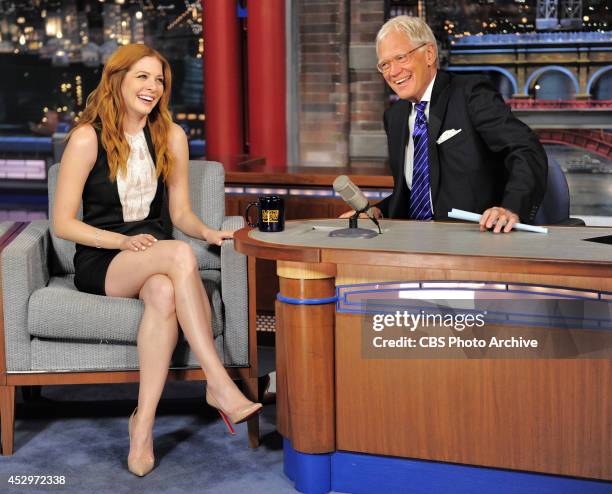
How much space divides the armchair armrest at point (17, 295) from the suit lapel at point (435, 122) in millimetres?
1335

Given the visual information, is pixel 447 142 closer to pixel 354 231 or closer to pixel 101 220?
pixel 354 231

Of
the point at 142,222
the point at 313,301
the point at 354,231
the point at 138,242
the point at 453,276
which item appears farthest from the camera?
the point at 142,222

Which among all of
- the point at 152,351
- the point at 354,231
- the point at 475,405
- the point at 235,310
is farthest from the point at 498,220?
the point at 152,351

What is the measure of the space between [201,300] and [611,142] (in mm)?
3536

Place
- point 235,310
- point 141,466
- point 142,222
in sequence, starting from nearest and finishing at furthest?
point 141,466 < point 235,310 < point 142,222

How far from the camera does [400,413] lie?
8.50 feet

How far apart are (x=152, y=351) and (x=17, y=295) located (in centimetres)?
51

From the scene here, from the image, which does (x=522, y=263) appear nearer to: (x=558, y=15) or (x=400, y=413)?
(x=400, y=413)

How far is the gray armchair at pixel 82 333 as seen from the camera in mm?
3010

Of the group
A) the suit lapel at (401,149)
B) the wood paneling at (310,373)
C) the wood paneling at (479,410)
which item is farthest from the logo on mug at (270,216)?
the suit lapel at (401,149)

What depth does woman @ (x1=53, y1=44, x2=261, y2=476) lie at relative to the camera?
2885 mm

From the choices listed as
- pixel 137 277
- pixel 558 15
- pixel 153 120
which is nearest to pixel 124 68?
pixel 153 120

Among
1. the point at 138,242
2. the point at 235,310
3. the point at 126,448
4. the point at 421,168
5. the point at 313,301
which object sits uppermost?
the point at 421,168

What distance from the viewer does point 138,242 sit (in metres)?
2.97
